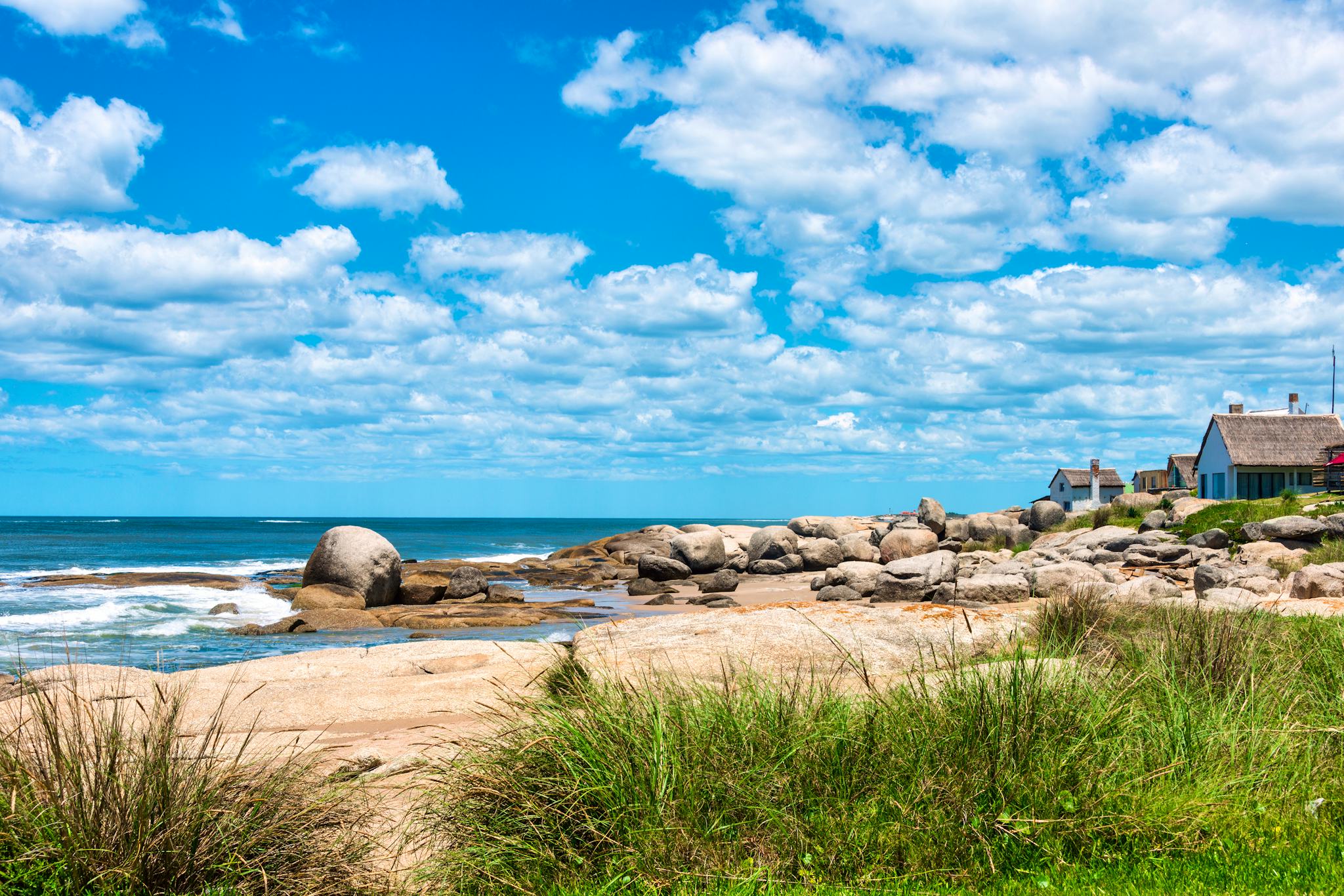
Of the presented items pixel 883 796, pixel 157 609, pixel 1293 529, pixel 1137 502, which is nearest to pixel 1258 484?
pixel 1137 502

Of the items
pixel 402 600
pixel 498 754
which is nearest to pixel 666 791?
pixel 498 754

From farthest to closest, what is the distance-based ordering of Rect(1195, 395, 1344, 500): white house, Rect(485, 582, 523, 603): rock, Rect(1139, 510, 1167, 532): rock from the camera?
1. Rect(1195, 395, 1344, 500): white house
2. Rect(1139, 510, 1167, 532): rock
3. Rect(485, 582, 523, 603): rock

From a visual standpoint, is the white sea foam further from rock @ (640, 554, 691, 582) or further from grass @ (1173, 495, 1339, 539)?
grass @ (1173, 495, 1339, 539)

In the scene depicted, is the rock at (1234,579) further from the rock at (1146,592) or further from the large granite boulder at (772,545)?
the large granite boulder at (772,545)

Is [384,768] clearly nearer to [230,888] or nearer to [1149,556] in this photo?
[230,888]

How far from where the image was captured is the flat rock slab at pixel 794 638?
816 cm

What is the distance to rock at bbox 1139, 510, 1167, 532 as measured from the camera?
29.5m

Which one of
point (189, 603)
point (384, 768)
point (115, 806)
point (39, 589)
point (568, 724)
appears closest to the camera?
point (115, 806)

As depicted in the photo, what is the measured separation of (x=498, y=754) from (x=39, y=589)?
32.9 meters

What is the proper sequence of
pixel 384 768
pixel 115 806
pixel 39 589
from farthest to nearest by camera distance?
1. pixel 39 589
2. pixel 384 768
3. pixel 115 806

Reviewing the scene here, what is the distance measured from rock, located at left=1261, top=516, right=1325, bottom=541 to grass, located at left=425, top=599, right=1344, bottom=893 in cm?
1987

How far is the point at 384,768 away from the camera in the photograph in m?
6.33

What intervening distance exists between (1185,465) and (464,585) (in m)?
60.3

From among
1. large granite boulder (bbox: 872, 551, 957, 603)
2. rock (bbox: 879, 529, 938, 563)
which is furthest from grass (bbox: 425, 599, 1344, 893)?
rock (bbox: 879, 529, 938, 563)
